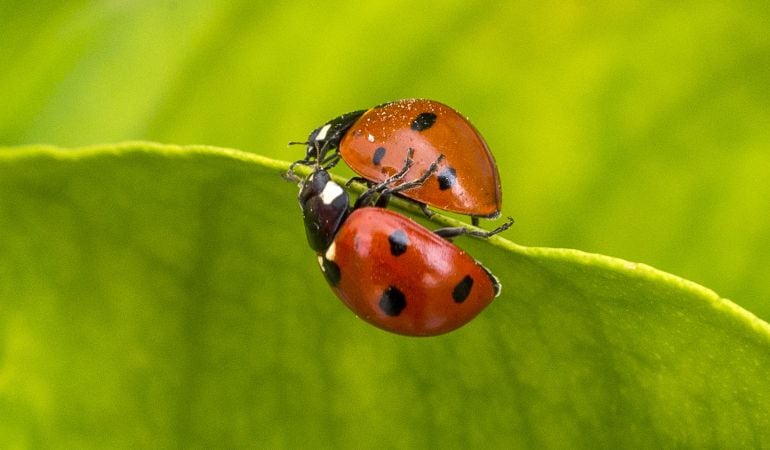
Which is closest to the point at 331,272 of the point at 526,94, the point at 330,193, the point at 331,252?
the point at 331,252

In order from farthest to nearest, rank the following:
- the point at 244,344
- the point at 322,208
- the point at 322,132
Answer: the point at 322,132
the point at 322,208
the point at 244,344

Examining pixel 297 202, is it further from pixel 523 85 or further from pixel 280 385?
pixel 523 85

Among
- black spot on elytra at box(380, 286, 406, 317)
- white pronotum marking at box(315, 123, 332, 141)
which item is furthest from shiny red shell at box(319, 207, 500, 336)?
white pronotum marking at box(315, 123, 332, 141)

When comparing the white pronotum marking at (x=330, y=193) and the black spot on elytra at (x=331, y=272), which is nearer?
the black spot on elytra at (x=331, y=272)

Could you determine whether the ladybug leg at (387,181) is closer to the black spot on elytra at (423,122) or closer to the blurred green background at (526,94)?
the black spot on elytra at (423,122)

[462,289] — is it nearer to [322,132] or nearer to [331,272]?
[331,272]

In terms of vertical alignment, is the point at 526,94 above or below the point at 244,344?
above

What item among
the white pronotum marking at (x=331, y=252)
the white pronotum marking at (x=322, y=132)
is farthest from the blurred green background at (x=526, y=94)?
the white pronotum marking at (x=331, y=252)

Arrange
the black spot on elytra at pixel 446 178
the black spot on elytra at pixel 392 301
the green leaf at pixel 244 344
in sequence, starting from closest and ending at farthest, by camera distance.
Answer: the green leaf at pixel 244 344, the black spot on elytra at pixel 392 301, the black spot on elytra at pixel 446 178
